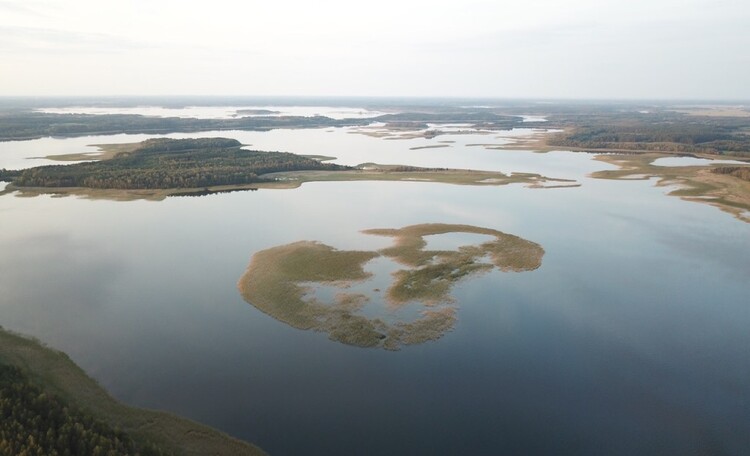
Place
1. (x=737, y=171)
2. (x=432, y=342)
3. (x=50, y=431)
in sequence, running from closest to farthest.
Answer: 1. (x=50, y=431)
2. (x=432, y=342)
3. (x=737, y=171)

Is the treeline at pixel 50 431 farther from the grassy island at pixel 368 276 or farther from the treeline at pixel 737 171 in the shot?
the treeline at pixel 737 171

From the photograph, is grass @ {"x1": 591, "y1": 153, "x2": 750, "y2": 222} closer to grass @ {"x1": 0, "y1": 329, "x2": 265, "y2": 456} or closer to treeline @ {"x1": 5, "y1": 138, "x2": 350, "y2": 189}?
treeline @ {"x1": 5, "y1": 138, "x2": 350, "y2": 189}

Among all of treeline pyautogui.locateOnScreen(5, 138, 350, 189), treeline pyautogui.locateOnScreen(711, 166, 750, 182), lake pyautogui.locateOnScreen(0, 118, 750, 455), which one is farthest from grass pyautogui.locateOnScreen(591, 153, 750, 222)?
treeline pyautogui.locateOnScreen(5, 138, 350, 189)

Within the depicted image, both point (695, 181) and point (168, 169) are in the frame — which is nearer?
point (695, 181)

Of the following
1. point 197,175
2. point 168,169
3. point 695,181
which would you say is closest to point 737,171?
point 695,181

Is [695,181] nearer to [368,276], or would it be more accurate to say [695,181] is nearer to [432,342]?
[368,276]

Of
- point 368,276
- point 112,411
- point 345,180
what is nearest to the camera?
point 112,411
